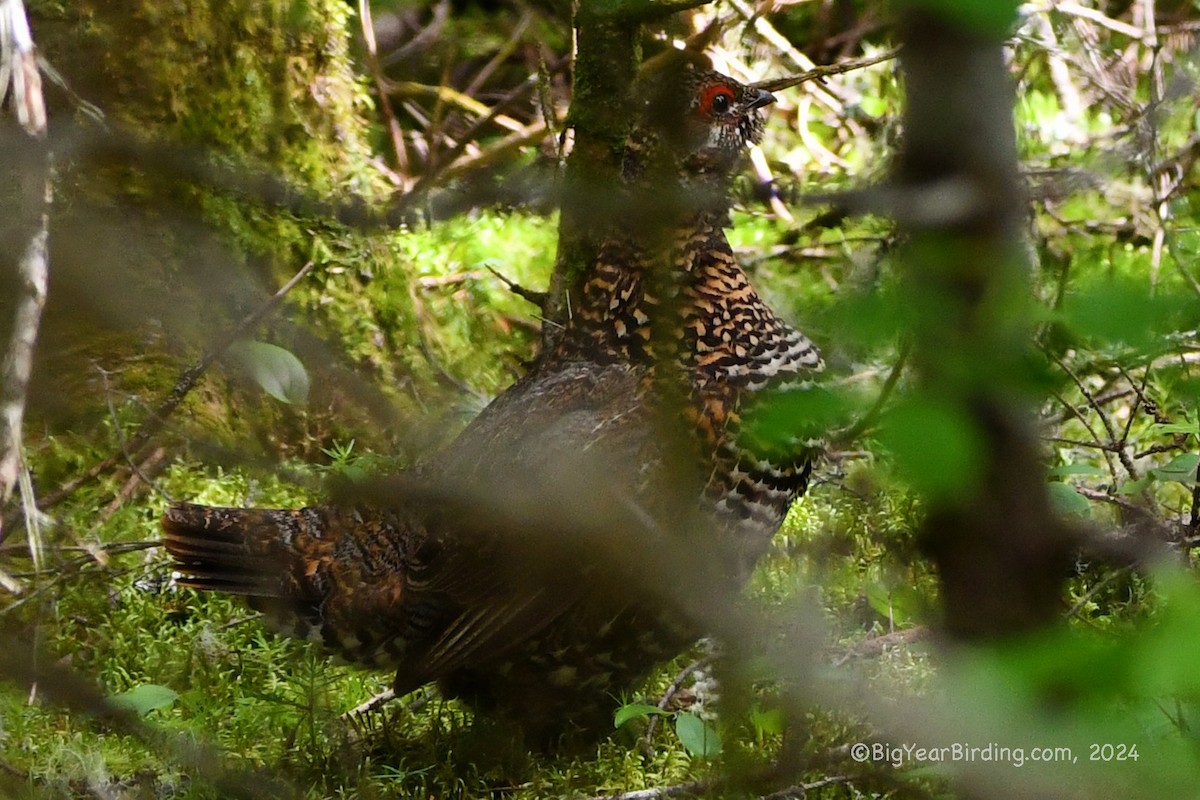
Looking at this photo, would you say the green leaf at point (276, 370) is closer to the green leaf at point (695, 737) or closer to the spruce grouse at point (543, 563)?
the spruce grouse at point (543, 563)

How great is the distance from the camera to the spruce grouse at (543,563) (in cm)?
291

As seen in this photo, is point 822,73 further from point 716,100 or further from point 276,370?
point 276,370

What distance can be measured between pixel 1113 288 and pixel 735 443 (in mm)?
1931

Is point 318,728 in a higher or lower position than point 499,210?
lower

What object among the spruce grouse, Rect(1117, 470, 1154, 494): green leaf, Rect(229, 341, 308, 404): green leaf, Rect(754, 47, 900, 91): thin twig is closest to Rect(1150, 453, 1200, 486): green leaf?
Rect(1117, 470, 1154, 494): green leaf

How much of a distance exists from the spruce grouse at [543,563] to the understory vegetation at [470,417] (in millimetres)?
180

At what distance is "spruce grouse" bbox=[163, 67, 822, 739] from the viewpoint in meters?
2.91

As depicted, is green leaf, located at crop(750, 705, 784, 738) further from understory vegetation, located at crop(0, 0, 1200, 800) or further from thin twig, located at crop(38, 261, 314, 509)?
thin twig, located at crop(38, 261, 314, 509)

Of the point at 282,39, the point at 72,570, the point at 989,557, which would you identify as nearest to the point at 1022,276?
the point at 989,557

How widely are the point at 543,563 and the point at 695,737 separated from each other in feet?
1.96

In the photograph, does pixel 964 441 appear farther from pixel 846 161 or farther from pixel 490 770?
pixel 846 161

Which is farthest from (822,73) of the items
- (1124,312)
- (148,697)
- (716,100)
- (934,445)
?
(934,445)

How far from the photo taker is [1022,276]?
992mm

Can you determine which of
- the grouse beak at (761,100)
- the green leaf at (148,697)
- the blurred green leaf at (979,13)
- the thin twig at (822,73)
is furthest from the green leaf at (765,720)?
the blurred green leaf at (979,13)
